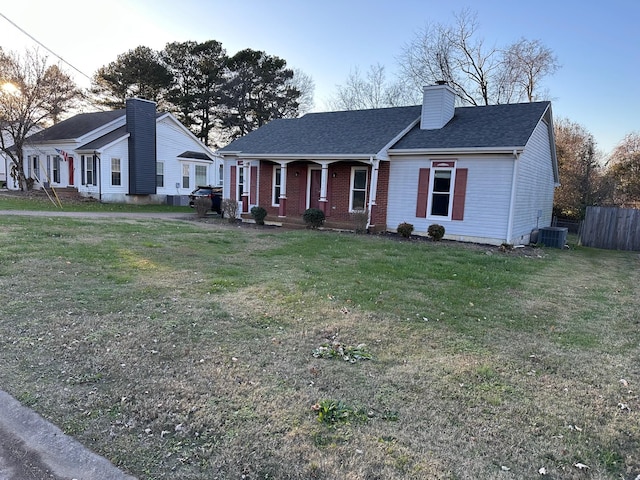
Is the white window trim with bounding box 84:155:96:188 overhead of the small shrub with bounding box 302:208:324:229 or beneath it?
overhead

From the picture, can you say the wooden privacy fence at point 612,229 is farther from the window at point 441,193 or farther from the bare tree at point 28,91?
the bare tree at point 28,91

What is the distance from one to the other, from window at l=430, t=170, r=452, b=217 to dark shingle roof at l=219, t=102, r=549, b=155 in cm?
92

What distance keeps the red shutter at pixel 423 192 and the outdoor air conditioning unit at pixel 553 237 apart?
15.1 ft

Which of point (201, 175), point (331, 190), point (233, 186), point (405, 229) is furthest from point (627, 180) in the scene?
point (201, 175)

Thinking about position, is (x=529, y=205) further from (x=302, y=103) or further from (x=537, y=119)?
(x=302, y=103)

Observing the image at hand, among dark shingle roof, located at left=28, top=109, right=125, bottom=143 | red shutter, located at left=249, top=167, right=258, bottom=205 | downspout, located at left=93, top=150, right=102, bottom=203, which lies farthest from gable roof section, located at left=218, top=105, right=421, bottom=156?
dark shingle roof, located at left=28, top=109, right=125, bottom=143

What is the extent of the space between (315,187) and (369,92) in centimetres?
2186

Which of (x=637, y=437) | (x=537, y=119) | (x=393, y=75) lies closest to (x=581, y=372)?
(x=637, y=437)

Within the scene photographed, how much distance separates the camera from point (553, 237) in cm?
1448

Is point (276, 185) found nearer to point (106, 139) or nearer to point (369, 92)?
point (106, 139)

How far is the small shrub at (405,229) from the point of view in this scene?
44.6ft

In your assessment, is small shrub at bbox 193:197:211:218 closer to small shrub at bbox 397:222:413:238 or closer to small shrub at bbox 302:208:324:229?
small shrub at bbox 302:208:324:229

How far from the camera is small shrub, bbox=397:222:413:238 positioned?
44.6 feet

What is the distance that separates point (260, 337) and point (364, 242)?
25.8 ft
